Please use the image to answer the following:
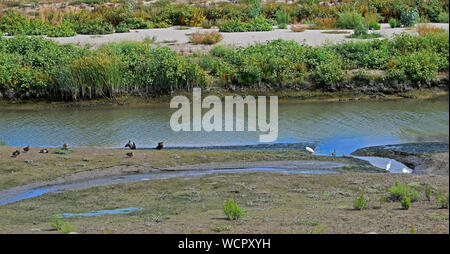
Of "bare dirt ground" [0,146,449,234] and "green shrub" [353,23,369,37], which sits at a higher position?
"green shrub" [353,23,369,37]

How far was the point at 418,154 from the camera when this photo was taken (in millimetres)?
20141

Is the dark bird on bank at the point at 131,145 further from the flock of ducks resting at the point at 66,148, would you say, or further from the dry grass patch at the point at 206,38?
the dry grass patch at the point at 206,38

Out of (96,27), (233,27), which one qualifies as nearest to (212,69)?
(233,27)

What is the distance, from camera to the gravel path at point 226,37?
34978mm

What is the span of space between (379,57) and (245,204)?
1824 centimetres

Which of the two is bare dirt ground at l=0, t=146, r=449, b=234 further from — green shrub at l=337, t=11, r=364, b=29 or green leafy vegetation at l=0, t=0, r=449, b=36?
green leafy vegetation at l=0, t=0, r=449, b=36

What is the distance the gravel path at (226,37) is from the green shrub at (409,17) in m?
0.90

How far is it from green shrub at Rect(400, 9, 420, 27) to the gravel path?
0.90m

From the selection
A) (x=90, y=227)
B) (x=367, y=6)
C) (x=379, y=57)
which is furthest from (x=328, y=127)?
(x=367, y=6)

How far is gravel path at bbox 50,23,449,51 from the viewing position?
115 feet

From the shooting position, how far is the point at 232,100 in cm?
2955

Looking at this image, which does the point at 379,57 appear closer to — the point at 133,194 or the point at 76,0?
the point at 133,194

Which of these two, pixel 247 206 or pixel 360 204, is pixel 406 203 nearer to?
pixel 360 204

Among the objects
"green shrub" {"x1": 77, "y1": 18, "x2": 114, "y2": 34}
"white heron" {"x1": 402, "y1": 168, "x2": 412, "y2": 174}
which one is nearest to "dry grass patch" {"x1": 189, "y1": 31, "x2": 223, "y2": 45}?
"green shrub" {"x1": 77, "y1": 18, "x2": 114, "y2": 34}
